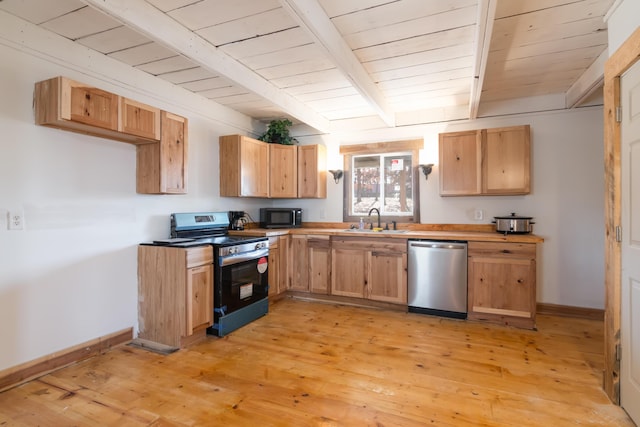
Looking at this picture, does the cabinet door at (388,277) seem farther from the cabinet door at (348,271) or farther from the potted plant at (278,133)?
the potted plant at (278,133)

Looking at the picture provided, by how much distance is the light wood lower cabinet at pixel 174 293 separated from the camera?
106 inches

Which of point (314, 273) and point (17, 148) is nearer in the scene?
point (17, 148)

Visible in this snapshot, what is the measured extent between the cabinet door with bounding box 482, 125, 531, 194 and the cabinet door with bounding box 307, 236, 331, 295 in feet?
6.59

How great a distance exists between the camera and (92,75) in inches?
102

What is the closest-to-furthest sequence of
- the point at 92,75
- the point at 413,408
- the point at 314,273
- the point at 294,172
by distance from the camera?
1. the point at 413,408
2. the point at 92,75
3. the point at 314,273
4. the point at 294,172

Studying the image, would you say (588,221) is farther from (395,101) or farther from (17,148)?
(17,148)

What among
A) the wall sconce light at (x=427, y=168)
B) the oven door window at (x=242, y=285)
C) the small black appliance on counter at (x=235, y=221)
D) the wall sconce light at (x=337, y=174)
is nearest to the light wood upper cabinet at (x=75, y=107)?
the oven door window at (x=242, y=285)

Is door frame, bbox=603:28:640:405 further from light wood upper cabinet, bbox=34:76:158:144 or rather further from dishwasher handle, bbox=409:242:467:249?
light wood upper cabinet, bbox=34:76:158:144

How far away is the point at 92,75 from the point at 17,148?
834 millimetres

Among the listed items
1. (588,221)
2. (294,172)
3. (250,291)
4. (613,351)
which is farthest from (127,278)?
(588,221)

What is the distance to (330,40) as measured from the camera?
7.22 feet

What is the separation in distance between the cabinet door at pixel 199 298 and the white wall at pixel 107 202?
2.10 feet

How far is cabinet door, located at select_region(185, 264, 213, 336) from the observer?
271cm

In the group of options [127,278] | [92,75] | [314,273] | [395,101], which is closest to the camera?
[92,75]
